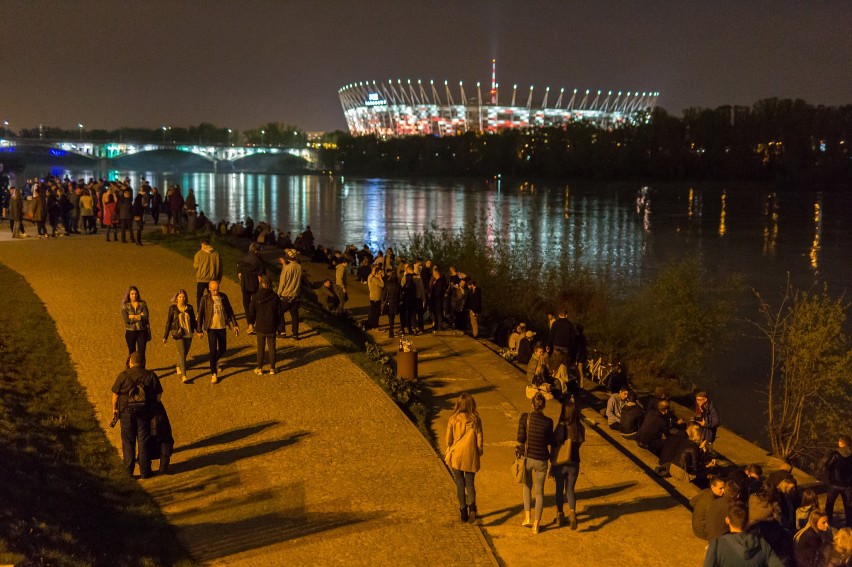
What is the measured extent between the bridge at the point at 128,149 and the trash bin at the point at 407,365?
146781mm

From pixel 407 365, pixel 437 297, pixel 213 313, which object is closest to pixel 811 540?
pixel 407 365

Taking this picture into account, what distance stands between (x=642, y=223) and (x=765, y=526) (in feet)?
164

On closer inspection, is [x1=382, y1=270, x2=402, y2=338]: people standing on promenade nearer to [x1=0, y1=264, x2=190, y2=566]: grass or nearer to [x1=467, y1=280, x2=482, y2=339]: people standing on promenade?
[x1=467, y1=280, x2=482, y2=339]: people standing on promenade

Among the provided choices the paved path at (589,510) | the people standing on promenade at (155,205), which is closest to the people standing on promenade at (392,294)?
the paved path at (589,510)

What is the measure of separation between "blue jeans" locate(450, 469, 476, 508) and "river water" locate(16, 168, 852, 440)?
8.68 m

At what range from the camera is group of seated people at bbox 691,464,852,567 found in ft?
16.7

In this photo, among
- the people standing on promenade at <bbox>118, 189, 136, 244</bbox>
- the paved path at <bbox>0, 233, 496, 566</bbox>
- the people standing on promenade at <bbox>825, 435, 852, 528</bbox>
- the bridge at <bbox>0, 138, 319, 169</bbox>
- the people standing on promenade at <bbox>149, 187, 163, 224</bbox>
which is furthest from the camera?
the bridge at <bbox>0, 138, 319, 169</bbox>

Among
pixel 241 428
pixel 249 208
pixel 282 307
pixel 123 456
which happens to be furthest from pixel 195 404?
pixel 249 208

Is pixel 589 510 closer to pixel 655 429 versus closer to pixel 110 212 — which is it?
pixel 655 429

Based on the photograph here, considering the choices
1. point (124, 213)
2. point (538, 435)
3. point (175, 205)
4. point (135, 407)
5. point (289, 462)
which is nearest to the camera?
point (538, 435)

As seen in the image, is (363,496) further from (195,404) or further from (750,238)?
(750,238)

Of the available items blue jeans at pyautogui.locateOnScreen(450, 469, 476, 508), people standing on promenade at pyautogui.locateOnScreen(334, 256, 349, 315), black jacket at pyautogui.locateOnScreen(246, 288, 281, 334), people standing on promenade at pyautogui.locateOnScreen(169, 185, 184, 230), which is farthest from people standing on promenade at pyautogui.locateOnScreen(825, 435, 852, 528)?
people standing on promenade at pyautogui.locateOnScreen(169, 185, 184, 230)

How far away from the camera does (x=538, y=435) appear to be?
709cm

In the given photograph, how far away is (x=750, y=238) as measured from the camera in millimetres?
45938
